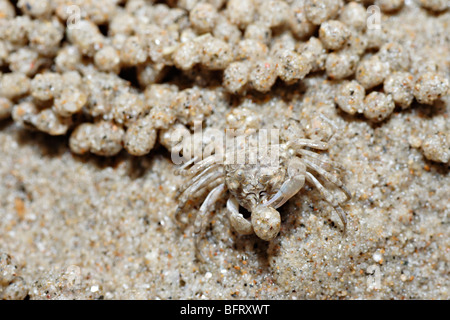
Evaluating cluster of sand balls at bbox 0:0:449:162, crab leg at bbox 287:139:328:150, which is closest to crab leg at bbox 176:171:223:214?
cluster of sand balls at bbox 0:0:449:162

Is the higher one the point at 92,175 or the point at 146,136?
the point at 146,136

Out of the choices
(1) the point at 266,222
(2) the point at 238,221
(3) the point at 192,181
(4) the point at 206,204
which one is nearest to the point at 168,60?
(3) the point at 192,181

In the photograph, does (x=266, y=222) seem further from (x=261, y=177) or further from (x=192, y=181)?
(x=192, y=181)

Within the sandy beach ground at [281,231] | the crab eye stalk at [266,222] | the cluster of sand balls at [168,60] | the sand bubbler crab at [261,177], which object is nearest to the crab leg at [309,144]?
the sand bubbler crab at [261,177]

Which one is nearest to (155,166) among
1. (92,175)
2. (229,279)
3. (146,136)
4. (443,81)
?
(146,136)

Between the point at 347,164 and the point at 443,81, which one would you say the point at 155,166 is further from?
the point at 443,81

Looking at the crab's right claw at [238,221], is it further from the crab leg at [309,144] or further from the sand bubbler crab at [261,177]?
the crab leg at [309,144]
